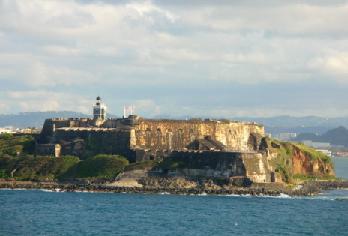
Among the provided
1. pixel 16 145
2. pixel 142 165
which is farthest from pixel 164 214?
pixel 16 145

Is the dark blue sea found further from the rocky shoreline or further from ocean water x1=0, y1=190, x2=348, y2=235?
the rocky shoreline

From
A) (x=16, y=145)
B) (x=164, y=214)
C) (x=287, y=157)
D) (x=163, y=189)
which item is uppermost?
(x=16, y=145)

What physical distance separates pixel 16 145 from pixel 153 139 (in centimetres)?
1862

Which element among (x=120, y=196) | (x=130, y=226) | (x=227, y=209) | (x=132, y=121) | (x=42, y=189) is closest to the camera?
(x=130, y=226)

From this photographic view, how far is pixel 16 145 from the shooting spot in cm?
13238

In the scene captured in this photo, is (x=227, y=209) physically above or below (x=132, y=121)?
below

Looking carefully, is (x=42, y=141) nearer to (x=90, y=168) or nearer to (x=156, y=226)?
(x=90, y=168)

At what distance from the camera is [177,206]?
323 feet

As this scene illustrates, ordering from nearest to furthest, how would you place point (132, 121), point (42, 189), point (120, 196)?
1. point (120, 196)
2. point (42, 189)
3. point (132, 121)

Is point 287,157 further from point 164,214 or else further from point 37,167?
point 164,214

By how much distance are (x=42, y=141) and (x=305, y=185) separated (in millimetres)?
34846

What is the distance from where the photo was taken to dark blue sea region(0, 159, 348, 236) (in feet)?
263

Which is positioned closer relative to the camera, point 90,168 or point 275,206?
point 275,206

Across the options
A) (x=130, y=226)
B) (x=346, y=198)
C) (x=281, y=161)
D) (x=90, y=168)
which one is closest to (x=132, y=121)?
(x=90, y=168)
